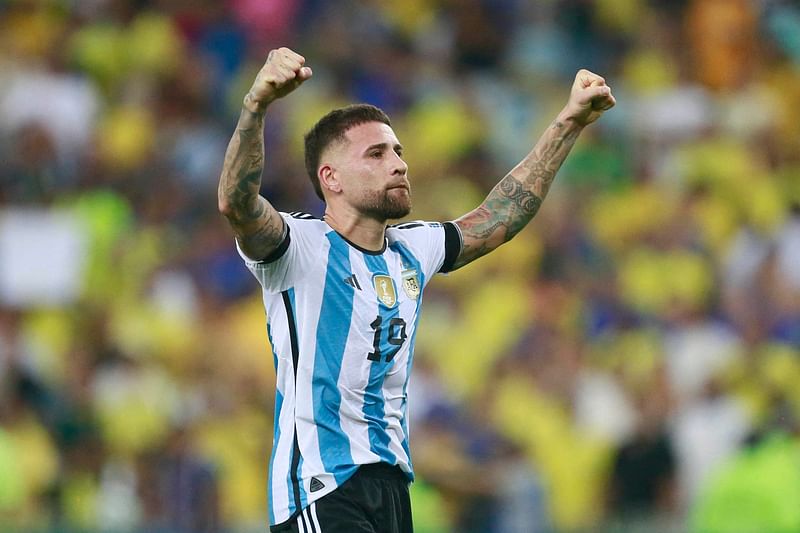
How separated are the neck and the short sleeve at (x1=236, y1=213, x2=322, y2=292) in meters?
0.15

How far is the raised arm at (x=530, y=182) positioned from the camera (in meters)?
5.82

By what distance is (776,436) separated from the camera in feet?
28.6

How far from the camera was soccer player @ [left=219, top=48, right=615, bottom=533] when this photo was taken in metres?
5.02

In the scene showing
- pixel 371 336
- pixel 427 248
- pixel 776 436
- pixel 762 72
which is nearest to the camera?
pixel 371 336

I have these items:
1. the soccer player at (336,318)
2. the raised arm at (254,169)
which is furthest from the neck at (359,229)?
the raised arm at (254,169)

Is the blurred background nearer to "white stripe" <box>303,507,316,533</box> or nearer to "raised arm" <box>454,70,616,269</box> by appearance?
"raised arm" <box>454,70,616,269</box>

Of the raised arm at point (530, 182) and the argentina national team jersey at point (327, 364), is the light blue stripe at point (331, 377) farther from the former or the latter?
the raised arm at point (530, 182)

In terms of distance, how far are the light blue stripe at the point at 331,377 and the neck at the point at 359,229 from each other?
0.81 feet

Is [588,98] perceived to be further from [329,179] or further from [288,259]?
[288,259]

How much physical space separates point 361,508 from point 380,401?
36 cm

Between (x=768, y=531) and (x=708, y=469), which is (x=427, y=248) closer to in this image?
(x=768, y=531)

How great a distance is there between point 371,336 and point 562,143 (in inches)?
50.2

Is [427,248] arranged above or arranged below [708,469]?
above

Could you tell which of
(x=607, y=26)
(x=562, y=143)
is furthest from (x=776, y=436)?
(x=607, y=26)
